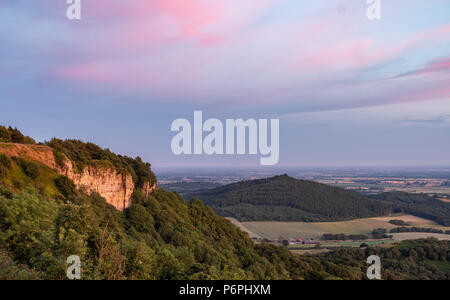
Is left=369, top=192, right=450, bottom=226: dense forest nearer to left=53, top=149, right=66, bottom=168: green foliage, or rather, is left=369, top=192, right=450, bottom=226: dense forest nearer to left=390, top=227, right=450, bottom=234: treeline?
left=390, top=227, right=450, bottom=234: treeline

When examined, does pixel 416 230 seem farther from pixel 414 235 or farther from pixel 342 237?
pixel 342 237

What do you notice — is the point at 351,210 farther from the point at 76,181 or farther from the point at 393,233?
the point at 76,181

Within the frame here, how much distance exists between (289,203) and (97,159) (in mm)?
113026

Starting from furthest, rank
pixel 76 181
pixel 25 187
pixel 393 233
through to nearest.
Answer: pixel 393 233 < pixel 76 181 < pixel 25 187

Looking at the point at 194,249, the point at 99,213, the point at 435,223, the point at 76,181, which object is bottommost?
the point at 435,223

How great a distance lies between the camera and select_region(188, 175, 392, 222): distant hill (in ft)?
418

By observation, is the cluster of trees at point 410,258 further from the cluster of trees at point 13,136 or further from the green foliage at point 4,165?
the green foliage at point 4,165

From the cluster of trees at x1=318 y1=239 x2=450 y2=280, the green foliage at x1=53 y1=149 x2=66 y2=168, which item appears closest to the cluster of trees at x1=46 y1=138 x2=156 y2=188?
the green foliage at x1=53 y1=149 x2=66 y2=168

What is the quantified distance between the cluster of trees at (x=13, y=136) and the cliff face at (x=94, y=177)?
16.2 ft

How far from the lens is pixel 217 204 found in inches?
5389

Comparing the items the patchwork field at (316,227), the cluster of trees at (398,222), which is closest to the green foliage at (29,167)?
the patchwork field at (316,227)

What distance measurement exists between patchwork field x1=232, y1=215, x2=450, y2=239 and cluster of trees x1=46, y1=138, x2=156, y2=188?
57.2m
